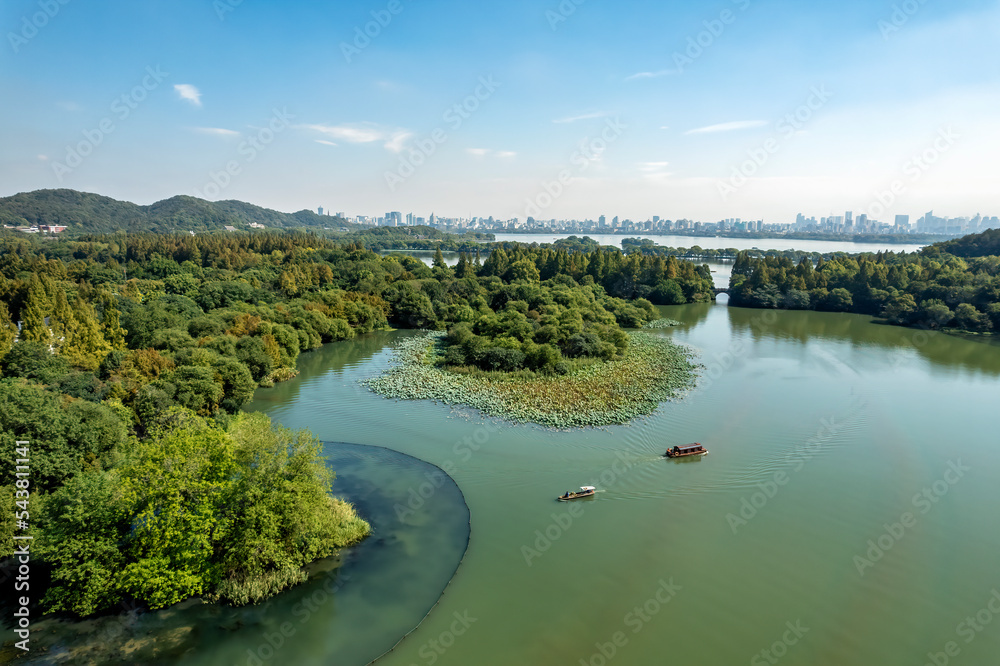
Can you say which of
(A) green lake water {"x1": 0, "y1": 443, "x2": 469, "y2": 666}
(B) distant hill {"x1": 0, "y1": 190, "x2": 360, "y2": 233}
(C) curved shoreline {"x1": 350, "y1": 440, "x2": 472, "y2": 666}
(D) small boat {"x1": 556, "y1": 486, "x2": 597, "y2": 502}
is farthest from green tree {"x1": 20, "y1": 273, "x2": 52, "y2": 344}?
(B) distant hill {"x1": 0, "y1": 190, "x2": 360, "y2": 233}

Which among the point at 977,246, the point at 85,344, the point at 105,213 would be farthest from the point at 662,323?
the point at 105,213

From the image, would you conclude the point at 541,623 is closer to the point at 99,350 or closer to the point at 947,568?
the point at 947,568

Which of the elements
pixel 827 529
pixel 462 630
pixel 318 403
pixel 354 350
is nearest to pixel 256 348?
pixel 318 403

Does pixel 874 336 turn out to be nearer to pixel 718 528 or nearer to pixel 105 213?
pixel 718 528

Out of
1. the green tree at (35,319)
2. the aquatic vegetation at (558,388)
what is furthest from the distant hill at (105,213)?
the aquatic vegetation at (558,388)

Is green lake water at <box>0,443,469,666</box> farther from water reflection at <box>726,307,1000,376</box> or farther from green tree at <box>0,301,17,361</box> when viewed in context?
water reflection at <box>726,307,1000,376</box>

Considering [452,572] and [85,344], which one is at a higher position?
[85,344]
